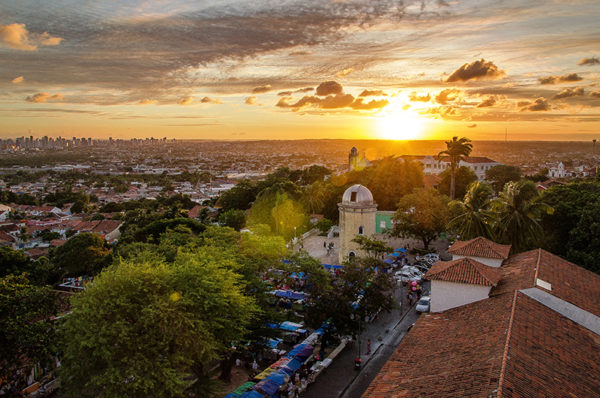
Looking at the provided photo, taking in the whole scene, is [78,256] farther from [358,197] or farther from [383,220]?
[383,220]

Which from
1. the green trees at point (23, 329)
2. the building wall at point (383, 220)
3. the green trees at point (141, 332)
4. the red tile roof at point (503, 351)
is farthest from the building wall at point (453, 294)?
the building wall at point (383, 220)

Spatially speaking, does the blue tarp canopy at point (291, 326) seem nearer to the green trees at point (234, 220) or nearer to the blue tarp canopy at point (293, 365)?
the blue tarp canopy at point (293, 365)

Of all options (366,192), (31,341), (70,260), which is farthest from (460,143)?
(31,341)

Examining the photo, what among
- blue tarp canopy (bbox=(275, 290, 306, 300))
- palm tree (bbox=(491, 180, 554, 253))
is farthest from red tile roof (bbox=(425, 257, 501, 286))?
blue tarp canopy (bbox=(275, 290, 306, 300))

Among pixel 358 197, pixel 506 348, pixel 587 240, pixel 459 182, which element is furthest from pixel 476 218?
pixel 459 182

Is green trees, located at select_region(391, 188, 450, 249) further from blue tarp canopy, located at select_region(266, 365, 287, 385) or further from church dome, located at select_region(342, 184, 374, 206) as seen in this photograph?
blue tarp canopy, located at select_region(266, 365, 287, 385)

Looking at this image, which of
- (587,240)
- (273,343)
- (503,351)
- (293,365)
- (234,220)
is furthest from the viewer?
(234,220)

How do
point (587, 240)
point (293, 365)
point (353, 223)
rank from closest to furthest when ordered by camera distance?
point (293, 365), point (587, 240), point (353, 223)
